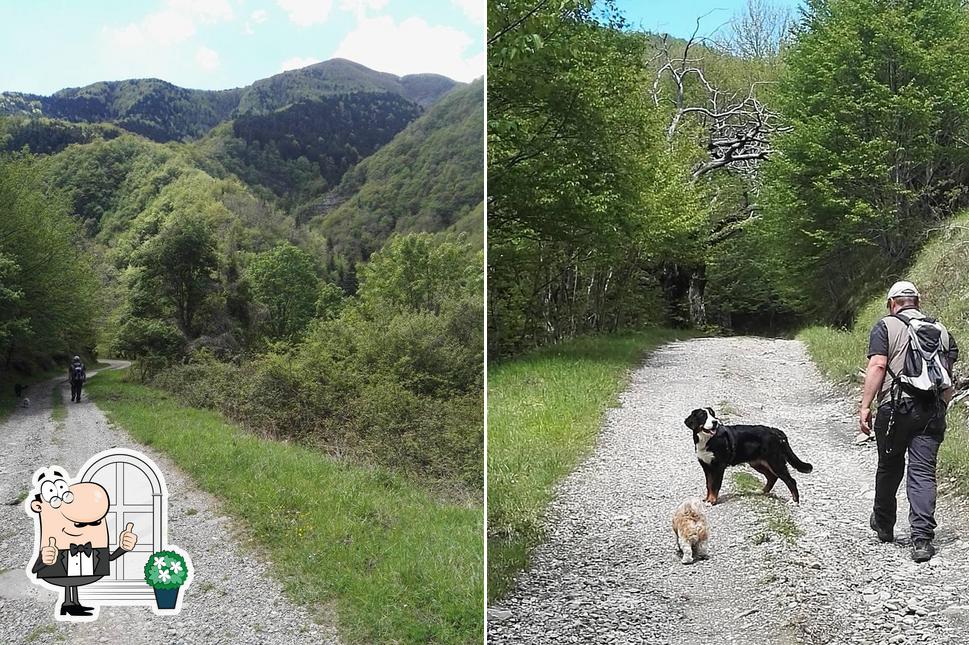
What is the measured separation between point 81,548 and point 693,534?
1.89 meters

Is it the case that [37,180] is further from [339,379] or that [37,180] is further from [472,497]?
[472,497]

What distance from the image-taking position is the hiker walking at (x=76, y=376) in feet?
8.14

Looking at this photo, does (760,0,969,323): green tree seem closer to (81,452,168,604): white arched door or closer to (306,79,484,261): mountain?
(306,79,484,261): mountain

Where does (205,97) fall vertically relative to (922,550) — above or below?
above

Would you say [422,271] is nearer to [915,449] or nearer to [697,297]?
[697,297]

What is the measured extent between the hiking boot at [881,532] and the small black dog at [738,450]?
0.20 m

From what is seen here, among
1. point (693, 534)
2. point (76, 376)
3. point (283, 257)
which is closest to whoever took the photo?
point (693, 534)

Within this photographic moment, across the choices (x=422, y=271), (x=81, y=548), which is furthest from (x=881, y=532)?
(x=81, y=548)

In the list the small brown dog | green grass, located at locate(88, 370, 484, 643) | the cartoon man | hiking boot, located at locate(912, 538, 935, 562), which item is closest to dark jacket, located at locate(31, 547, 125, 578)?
the cartoon man

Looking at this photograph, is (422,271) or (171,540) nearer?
(171,540)

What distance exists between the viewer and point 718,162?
2.43m

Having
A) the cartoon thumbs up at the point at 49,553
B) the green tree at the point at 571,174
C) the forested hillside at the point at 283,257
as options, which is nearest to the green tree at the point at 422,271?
the forested hillside at the point at 283,257

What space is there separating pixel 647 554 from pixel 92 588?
174 cm

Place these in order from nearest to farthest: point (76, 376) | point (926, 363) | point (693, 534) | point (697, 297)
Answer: point (926, 363)
point (693, 534)
point (697, 297)
point (76, 376)
